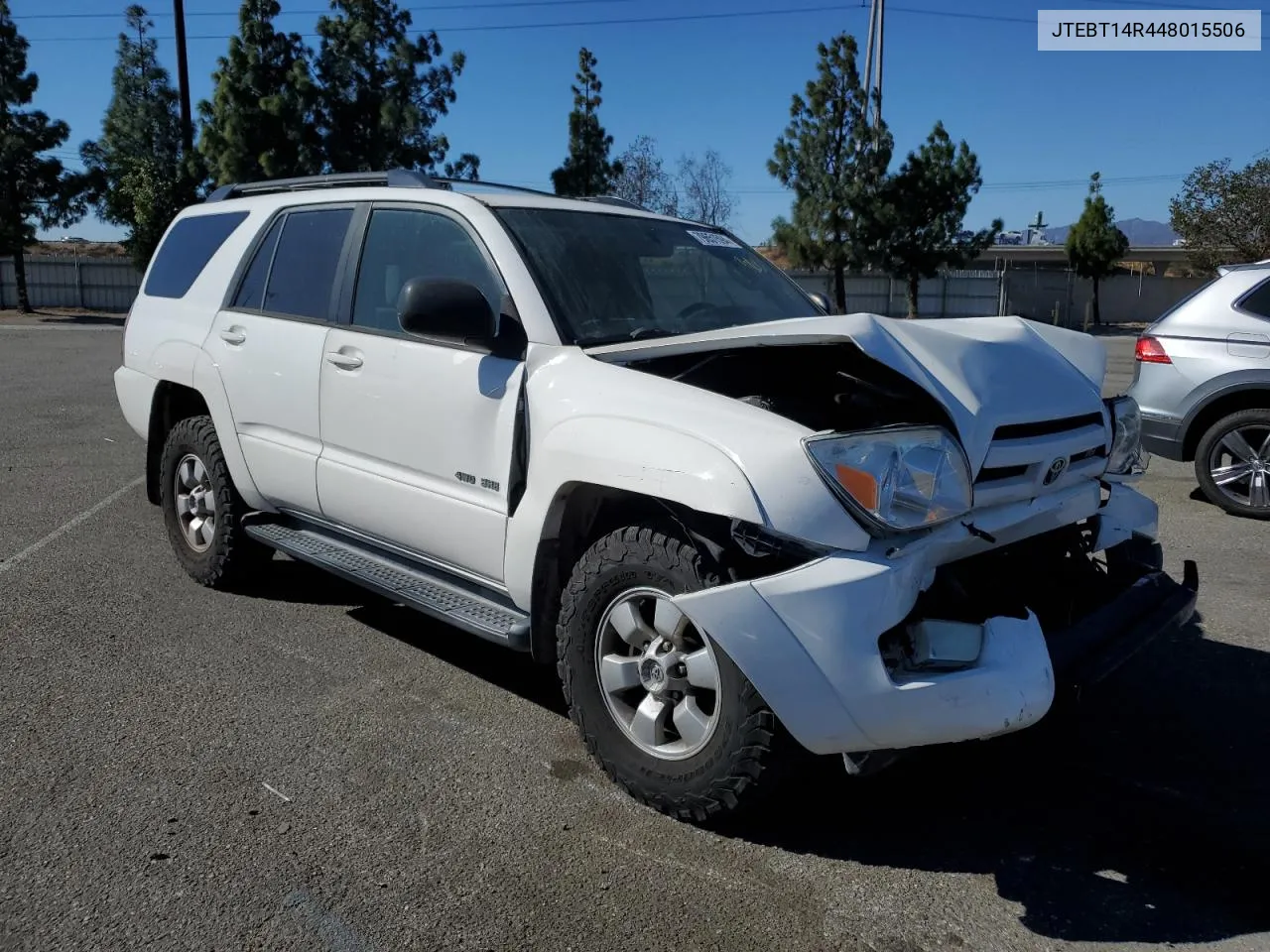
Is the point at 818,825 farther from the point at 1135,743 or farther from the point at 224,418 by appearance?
the point at 224,418

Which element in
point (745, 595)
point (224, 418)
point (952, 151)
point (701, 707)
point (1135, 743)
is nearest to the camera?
point (745, 595)

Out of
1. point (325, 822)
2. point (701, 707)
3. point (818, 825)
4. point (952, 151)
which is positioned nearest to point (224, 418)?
point (325, 822)

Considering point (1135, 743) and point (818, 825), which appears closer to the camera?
point (818, 825)

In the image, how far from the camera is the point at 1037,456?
3.23m

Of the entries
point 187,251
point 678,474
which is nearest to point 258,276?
point 187,251

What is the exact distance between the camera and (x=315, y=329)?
4543 mm

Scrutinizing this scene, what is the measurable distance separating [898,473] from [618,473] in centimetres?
81

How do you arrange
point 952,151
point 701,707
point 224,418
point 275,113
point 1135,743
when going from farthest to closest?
point 952,151 → point 275,113 → point 224,418 → point 1135,743 → point 701,707

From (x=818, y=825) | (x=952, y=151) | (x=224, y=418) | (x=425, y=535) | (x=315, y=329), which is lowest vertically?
(x=818, y=825)

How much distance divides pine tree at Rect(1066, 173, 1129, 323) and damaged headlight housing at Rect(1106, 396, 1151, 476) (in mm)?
40565

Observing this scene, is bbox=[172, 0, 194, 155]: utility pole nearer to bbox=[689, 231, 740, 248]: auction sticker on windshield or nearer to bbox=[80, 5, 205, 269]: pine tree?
bbox=[80, 5, 205, 269]: pine tree

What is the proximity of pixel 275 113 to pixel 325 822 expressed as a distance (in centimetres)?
3103

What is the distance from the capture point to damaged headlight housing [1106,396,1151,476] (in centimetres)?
379

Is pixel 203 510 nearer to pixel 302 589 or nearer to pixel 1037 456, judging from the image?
pixel 302 589
